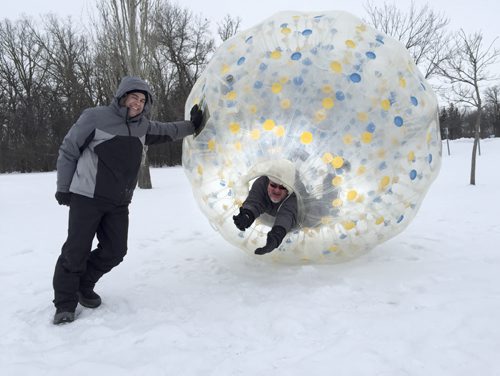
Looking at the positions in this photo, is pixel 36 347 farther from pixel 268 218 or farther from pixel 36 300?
pixel 268 218

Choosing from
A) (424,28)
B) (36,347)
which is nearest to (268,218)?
(36,347)

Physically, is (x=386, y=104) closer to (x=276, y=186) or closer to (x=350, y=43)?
(x=350, y=43)

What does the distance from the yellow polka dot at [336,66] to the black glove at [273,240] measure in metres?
1.29

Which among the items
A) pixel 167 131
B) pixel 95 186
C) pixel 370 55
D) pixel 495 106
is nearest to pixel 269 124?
pixel 167 131

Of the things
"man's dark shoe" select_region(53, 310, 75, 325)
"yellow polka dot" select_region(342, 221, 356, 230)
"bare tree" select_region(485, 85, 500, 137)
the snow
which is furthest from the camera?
"bare tree" select_region(485, 85, 500, 137)

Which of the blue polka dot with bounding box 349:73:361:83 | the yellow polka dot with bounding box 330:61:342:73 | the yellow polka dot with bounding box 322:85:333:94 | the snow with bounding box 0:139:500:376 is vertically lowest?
the snow with bounding box 0:139:500:376

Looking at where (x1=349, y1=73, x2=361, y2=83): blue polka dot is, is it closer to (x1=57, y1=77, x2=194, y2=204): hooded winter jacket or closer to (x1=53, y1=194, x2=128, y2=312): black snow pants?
(x1=57, y1=77, x2=194, y2=204): hooded winter jacket

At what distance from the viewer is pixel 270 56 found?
3.20 m

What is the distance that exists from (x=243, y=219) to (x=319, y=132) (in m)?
0.86

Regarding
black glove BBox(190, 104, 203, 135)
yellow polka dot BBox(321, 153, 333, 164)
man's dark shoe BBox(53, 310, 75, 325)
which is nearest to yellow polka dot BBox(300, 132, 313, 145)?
yellow polka dot BBox(321, 153, 333, 164)

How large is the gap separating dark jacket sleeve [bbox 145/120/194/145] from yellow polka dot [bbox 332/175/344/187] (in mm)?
1263

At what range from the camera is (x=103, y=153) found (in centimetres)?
286

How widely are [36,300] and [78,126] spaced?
1.47 meters

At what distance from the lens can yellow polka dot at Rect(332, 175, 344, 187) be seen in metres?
3.05
